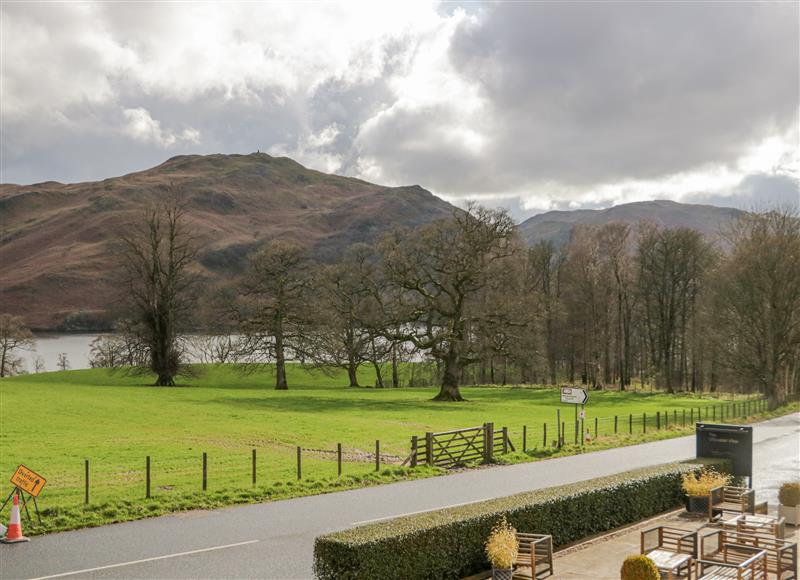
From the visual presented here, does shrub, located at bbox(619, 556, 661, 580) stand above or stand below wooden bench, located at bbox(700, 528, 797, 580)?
above

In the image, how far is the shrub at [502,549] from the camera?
12727mm

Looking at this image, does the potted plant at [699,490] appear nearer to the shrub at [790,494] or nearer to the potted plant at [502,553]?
the shrub at [790,494]

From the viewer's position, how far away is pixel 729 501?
1964 cm

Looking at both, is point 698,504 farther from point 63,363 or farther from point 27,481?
point 63,363

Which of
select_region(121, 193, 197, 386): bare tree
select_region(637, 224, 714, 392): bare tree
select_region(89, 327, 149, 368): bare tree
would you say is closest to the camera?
select_region(121, 193, 197, 386): bare tree

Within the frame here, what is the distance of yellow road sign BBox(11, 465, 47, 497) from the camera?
17.1 meters

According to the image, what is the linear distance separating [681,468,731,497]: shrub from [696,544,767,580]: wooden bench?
407 cm

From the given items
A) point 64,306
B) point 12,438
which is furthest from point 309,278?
point 64,306

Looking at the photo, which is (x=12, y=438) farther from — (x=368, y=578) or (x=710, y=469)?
(x=710, y=469)

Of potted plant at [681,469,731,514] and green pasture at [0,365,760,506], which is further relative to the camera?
green pasture at [0,365,760,506]

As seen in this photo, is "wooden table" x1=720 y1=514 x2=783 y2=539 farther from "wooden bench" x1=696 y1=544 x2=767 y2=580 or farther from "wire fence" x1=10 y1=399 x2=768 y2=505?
"wire fence" x1=10 y1=399 x2=768 y2=505

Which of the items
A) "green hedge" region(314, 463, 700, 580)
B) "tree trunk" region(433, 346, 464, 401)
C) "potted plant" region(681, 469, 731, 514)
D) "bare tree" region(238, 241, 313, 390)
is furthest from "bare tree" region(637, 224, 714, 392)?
"green hedge" region(314, 463, 700, 580)

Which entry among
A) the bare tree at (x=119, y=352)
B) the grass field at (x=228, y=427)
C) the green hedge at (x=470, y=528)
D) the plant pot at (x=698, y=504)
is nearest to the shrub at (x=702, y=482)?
the plant pot at (x=698, y=504)

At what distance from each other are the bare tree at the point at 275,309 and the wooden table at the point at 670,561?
57.8 meters
